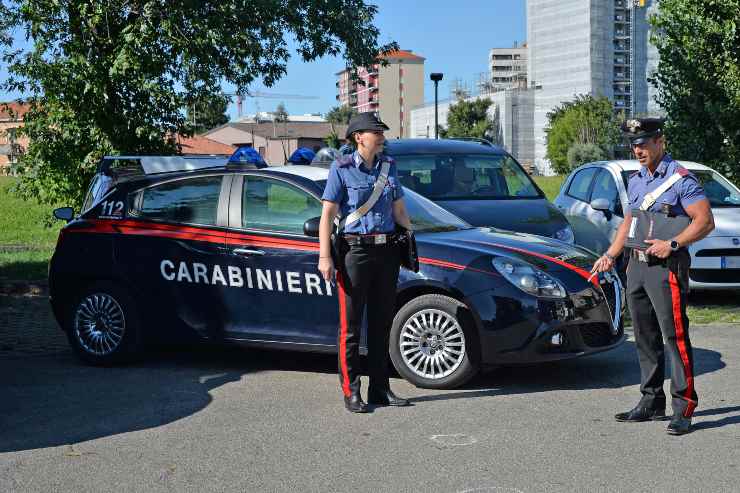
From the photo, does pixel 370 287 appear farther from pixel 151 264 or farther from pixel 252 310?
pixel 151 264

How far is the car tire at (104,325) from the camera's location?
812 cm

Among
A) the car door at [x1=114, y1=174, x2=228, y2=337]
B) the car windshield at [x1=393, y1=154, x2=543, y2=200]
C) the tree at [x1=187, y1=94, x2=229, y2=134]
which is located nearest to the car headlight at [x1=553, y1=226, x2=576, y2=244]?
the car windshield at [x1=393, y1=154, x2=543, y2=200]

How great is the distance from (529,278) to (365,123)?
Answer: 5.05ft

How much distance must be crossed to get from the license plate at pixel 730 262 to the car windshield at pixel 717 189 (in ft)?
3.70

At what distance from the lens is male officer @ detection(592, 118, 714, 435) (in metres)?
5.87

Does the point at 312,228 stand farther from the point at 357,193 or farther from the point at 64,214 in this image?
the point at 64,214

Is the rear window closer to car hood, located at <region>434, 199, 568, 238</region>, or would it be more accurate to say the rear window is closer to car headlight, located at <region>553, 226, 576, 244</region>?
car hood, located at <region>434, 199, 568, 238</region>

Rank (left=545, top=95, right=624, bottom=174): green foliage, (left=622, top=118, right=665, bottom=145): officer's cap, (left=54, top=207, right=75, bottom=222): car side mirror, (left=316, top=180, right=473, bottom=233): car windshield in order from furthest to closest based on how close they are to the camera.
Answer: (left=545, top=95, right=624, bottom=174): green foliage, (left=54, top=207, right=75, bottom=222): car side mirror, (left=316, top=180, right=473, bottom=233): car windshield, (left=622, top=118, right=665, bottom=145): officer's cap

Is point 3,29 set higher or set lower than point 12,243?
higher

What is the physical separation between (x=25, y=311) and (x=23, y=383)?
4252mm

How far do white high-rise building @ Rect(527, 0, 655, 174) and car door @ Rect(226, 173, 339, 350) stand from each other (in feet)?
453

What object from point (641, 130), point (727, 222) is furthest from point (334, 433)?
point (727, 222)

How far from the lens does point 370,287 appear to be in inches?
263

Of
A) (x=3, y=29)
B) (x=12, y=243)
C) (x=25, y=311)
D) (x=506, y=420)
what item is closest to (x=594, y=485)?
(x=506, y=420)
